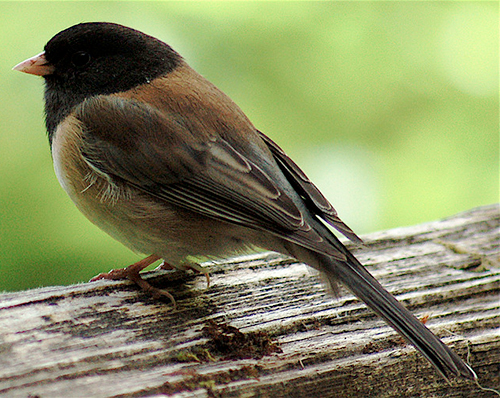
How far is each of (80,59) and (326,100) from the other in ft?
7.12

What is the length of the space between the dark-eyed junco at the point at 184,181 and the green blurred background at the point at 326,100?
1.14 m

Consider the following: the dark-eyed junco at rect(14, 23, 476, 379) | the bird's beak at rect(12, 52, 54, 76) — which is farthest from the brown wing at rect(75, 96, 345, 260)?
the bird's beak at rect(12, 52, 54, 76)

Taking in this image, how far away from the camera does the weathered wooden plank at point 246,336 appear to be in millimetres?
1825

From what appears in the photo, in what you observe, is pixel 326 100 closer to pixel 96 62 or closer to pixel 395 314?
pixel 96 62

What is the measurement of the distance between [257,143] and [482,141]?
2.58 m

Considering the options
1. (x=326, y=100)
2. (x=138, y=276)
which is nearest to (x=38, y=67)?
(x=138, y=276)

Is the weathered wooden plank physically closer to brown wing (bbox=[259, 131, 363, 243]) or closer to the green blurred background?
brown wing (bbox=[259, 131, 363, 243])

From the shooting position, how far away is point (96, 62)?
3.01m

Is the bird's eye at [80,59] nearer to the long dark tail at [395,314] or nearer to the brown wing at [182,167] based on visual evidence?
the brown wing at [182,167]

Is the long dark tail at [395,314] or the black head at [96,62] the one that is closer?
the long dark tail at [395,314]

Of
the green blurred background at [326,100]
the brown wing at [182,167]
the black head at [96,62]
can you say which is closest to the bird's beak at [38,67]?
the black head at [96,62]

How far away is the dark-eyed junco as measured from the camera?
2.51 m

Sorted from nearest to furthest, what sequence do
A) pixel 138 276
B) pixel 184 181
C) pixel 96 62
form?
pixel 138 276 < pixel 184 181 < pixel 96 62

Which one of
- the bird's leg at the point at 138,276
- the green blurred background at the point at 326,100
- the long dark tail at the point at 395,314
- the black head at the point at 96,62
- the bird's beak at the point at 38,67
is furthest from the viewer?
the green blurred background at the point at 326,100
